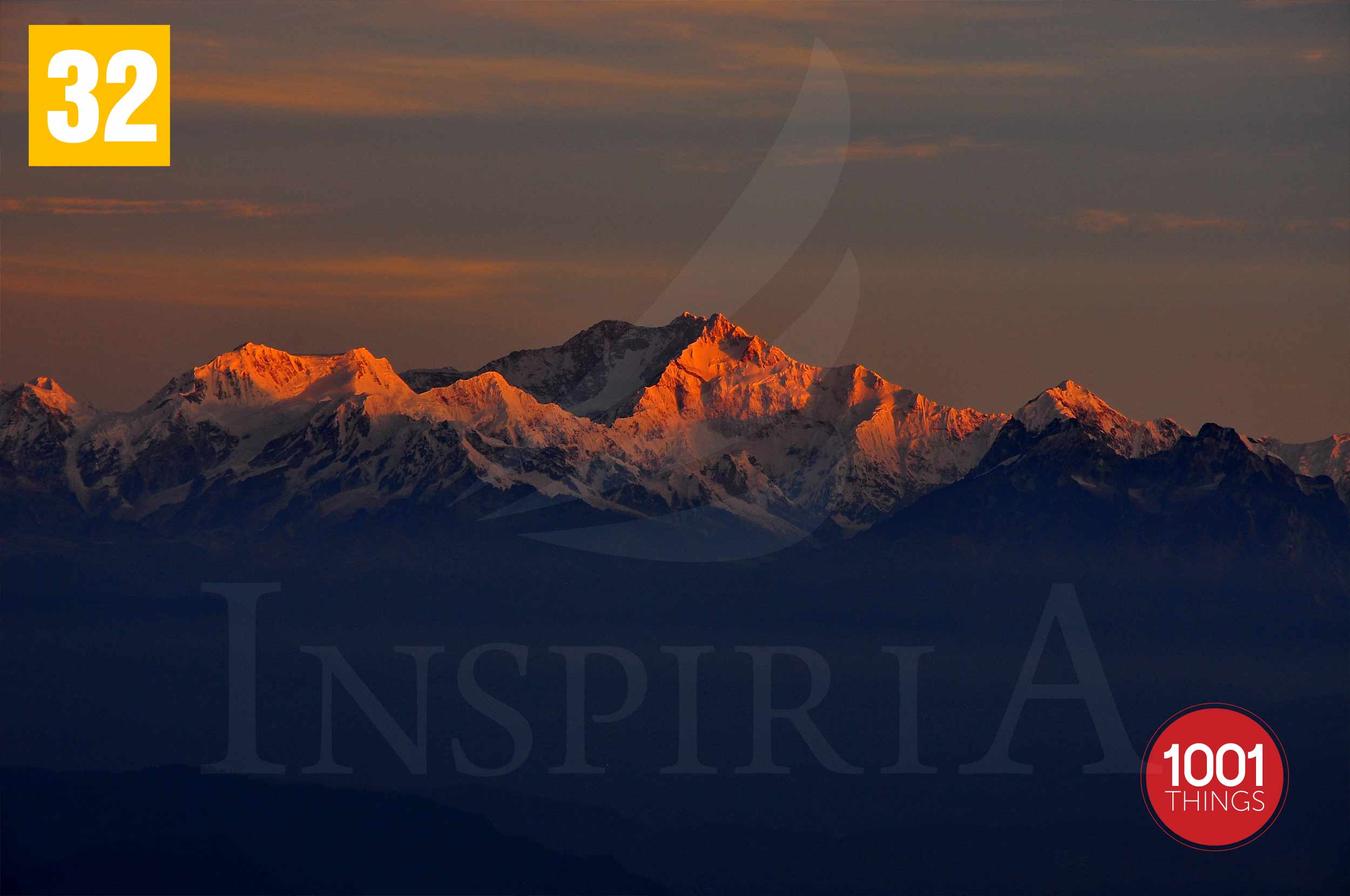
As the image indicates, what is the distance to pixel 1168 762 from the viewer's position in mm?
187625

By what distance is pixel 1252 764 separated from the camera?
631ft

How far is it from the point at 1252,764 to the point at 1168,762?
9.87 meters
